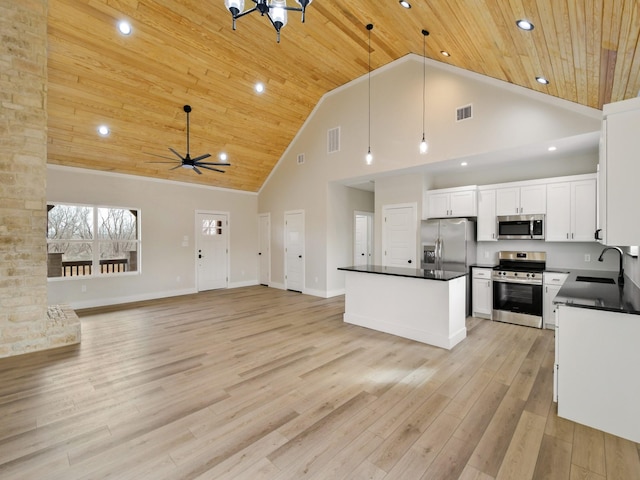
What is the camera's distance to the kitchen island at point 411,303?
13.0 ft

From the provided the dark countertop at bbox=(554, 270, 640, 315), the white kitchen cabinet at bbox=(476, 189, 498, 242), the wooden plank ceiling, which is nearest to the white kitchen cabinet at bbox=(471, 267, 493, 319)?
the white kitchen cabinet at bbox=(476, 189, 498, 242)

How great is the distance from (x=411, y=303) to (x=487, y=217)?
8.19ft

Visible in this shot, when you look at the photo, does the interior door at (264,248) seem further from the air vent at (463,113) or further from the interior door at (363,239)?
the air vent at (463,113)

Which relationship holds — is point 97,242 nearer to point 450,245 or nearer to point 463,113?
point 450,245

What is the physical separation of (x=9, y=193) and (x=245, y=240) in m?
5.53

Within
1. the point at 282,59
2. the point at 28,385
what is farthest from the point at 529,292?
the point at 28,385

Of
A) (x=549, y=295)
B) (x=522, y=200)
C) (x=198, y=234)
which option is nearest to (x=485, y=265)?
(x=549, y=295)

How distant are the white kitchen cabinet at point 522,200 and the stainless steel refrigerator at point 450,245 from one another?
593mm

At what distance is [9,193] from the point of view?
3812 mm

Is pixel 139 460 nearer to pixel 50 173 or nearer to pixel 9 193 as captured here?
pixel 9 193

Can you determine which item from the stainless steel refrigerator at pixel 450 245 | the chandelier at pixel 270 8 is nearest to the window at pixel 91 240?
the chandelier at pixel 270 8

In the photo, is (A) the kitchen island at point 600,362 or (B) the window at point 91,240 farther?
(B) the window at point 91,240

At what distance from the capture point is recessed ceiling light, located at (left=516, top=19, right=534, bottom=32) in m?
2.41

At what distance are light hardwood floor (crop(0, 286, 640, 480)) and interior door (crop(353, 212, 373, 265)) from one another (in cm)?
439
